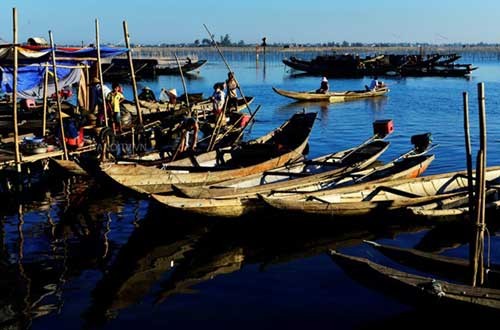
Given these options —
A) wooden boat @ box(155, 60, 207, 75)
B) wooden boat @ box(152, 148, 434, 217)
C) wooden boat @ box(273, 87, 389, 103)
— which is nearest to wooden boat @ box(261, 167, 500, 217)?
wooden boat @ box(152, 148, 434, 217)

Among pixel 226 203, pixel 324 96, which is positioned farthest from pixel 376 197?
pixel 324 96

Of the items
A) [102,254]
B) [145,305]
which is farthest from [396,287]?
[102,254]

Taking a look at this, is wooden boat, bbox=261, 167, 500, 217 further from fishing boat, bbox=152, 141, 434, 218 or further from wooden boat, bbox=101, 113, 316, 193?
wooden boat, bbox=101, 113, 316, 193

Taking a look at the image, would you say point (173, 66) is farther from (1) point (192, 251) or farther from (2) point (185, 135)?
(1) point (192, 251)

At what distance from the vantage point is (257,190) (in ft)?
36.9

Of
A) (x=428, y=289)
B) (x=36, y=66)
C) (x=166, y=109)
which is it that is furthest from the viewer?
(x=166, y=109)

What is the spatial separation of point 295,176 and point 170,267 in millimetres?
4539

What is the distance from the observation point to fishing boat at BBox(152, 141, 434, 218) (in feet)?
34.0

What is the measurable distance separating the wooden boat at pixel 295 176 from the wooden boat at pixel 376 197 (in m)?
0.53

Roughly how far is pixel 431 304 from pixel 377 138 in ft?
33.3

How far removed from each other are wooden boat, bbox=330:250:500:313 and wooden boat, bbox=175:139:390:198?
4.32 meters

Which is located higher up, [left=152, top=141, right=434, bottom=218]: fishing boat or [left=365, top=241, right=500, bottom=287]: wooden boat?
[left=152, top=141, right=434, bottom=218]: fishing boat

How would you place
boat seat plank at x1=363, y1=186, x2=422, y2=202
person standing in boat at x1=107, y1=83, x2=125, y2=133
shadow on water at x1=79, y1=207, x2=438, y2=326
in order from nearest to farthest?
shadow on water at x1=79, y1=207, x2=438, y2=326, boat seat plank at x1=363, y1=186, x2=422, y2=202, person standing in boat at x1=107, y1=83, x2=125, y2=133

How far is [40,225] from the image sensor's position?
37.9ft
